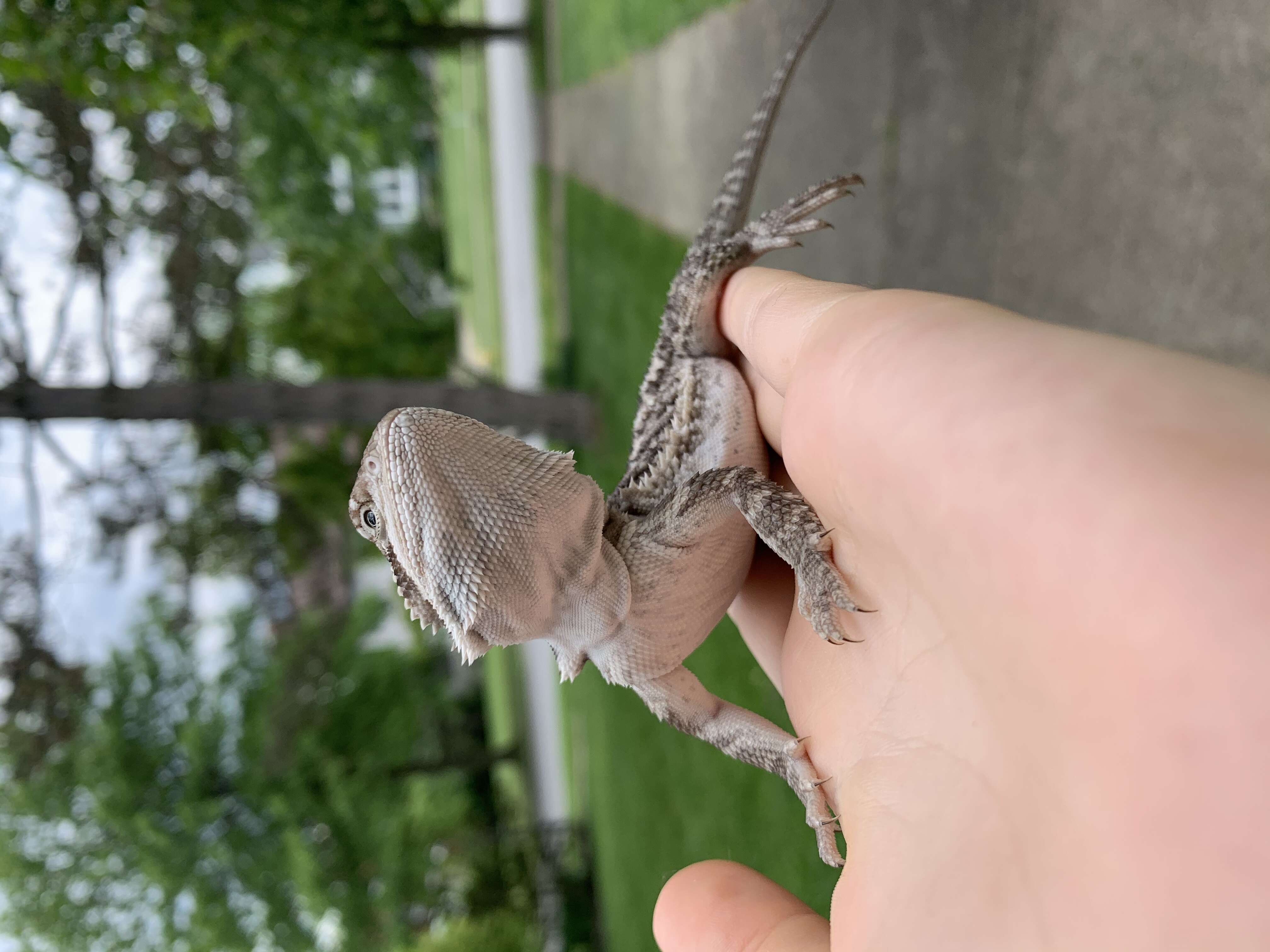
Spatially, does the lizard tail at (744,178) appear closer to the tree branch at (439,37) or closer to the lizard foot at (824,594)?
the lizard foot at (824,594)

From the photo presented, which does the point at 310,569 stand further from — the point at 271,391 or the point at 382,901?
the point at 382,901

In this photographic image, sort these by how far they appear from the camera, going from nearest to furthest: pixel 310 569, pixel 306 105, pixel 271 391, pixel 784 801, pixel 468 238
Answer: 1. pixel 784 801
2. pixel 271 391
3. pixel 306 105
4. pixel 310 569
5. pixel 468 238

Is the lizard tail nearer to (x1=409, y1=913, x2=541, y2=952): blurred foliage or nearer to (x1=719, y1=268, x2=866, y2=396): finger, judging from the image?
(x1=719, y1=268, x2=866, y2=396): finger

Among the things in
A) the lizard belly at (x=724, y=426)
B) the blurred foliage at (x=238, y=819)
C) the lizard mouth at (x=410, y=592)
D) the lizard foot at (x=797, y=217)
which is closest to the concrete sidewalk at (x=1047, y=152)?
the lizard foot at (x=797, y=217)

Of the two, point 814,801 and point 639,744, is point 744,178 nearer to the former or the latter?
point 814,801

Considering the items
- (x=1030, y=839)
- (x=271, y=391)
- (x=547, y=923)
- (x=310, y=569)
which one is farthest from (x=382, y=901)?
(x=1030, y=839)

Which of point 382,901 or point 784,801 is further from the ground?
point 784,801

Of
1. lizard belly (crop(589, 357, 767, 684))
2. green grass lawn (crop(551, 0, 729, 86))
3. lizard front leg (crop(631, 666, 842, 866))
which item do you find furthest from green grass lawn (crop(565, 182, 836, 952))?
green grass lawn (crop(551, 0, 729, 86))

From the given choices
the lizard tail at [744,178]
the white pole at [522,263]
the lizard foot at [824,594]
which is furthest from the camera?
the white pole at [522,263]
